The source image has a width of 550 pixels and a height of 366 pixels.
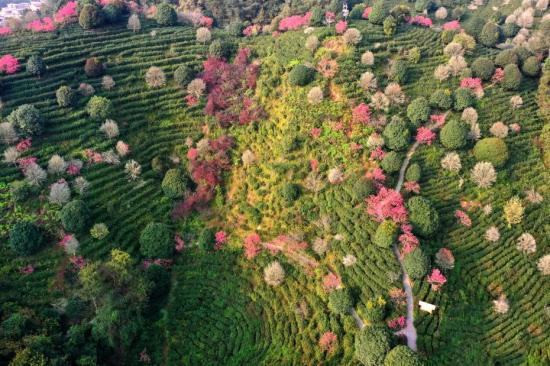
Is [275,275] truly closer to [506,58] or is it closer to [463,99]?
[463,99]

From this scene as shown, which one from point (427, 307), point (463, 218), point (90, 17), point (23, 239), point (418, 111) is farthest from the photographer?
point (90, 17)

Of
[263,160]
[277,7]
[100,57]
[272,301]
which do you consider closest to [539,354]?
[272,301]

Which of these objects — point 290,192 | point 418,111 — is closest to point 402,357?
point 290,192

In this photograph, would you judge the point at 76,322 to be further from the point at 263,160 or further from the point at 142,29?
the point at 142,29

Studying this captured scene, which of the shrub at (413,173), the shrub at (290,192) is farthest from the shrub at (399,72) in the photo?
the shrub at (290,192)

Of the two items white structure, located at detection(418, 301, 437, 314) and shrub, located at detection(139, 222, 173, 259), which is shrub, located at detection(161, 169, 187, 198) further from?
white structure, located at detection(418, 301, 437, 314)

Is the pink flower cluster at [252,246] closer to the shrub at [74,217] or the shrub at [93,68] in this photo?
the shrub at [74,217]
